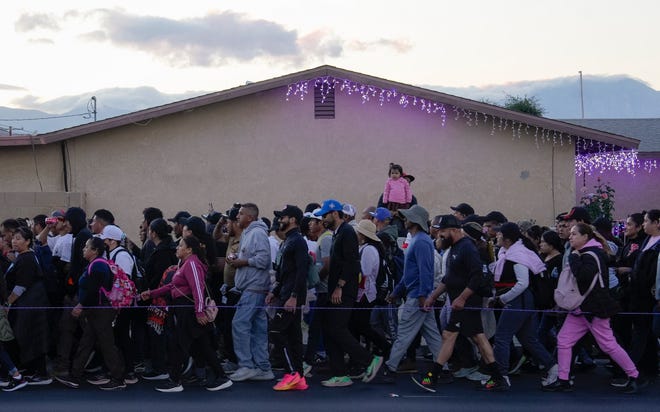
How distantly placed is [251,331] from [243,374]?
555mm

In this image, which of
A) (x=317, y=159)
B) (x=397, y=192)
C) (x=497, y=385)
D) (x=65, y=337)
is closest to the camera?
(x=497, y=385)

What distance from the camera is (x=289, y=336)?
34.8 feet

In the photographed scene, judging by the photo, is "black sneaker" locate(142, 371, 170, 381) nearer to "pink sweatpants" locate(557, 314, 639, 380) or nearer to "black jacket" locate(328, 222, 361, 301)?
"black jacket" locate(328, 222, 361, 301)

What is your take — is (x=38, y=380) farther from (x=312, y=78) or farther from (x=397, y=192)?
(x=312, y=78)

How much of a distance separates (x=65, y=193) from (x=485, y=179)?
28.4 feet

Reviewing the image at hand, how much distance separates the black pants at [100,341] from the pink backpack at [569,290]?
5.16 m

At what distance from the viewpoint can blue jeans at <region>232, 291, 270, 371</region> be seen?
36.2 feet

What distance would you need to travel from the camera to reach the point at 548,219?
63.4 feet

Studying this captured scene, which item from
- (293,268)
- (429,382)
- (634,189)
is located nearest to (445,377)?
(429,382)

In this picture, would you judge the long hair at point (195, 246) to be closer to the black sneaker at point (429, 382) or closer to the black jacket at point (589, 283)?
the black sneaker at point (429, 382)

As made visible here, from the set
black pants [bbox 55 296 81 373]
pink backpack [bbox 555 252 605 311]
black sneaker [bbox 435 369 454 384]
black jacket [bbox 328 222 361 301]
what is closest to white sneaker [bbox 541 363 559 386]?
pink backpack [bbox 555 252 605 311]

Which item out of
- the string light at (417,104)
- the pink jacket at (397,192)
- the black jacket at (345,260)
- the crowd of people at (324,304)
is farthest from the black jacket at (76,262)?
the string light at (417,104)

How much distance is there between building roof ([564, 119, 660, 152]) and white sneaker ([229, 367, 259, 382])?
15741 millimetres

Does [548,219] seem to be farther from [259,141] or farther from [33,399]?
[33,399]
